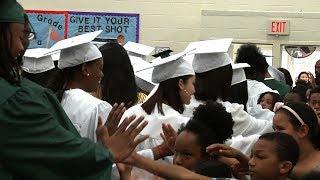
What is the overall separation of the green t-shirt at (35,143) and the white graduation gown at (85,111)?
113 cm

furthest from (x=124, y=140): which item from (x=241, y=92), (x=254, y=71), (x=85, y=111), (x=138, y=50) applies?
(x=138, y=50)

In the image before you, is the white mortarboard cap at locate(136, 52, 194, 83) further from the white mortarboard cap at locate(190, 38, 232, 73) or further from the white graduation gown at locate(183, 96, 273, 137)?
the white mortarboard cap at locate(190, 38, 232, 73)

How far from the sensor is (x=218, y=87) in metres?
3.83

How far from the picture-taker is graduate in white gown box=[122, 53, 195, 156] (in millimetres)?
3371

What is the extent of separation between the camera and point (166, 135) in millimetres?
3074

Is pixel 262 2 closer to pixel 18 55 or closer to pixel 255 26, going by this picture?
pixel 255 26

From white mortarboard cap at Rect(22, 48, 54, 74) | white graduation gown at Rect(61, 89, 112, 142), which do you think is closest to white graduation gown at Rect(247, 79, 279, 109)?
white mortarboard cap at Rect(22, 48, 54, 74)

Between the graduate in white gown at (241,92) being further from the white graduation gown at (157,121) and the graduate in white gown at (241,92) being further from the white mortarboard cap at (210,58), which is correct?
the white graduation gown at (157,121)

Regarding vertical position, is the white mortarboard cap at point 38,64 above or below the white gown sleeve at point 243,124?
above

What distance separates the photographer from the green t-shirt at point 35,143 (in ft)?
6.25

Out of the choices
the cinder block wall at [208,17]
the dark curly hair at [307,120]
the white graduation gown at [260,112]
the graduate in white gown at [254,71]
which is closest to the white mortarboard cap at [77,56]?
the dark curly hair at [307,120]

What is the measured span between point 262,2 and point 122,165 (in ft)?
24.3

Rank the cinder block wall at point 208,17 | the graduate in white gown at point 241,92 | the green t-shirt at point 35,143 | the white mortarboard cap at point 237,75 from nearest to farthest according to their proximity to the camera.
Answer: the green t-shirt at point 35,143 → the graduate in white gown at point 241,92 → the white mortarboard cap at point 237,75 → the cinder block wall at point 208,17

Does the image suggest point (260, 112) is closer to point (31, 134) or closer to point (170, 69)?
point (170, 69)
